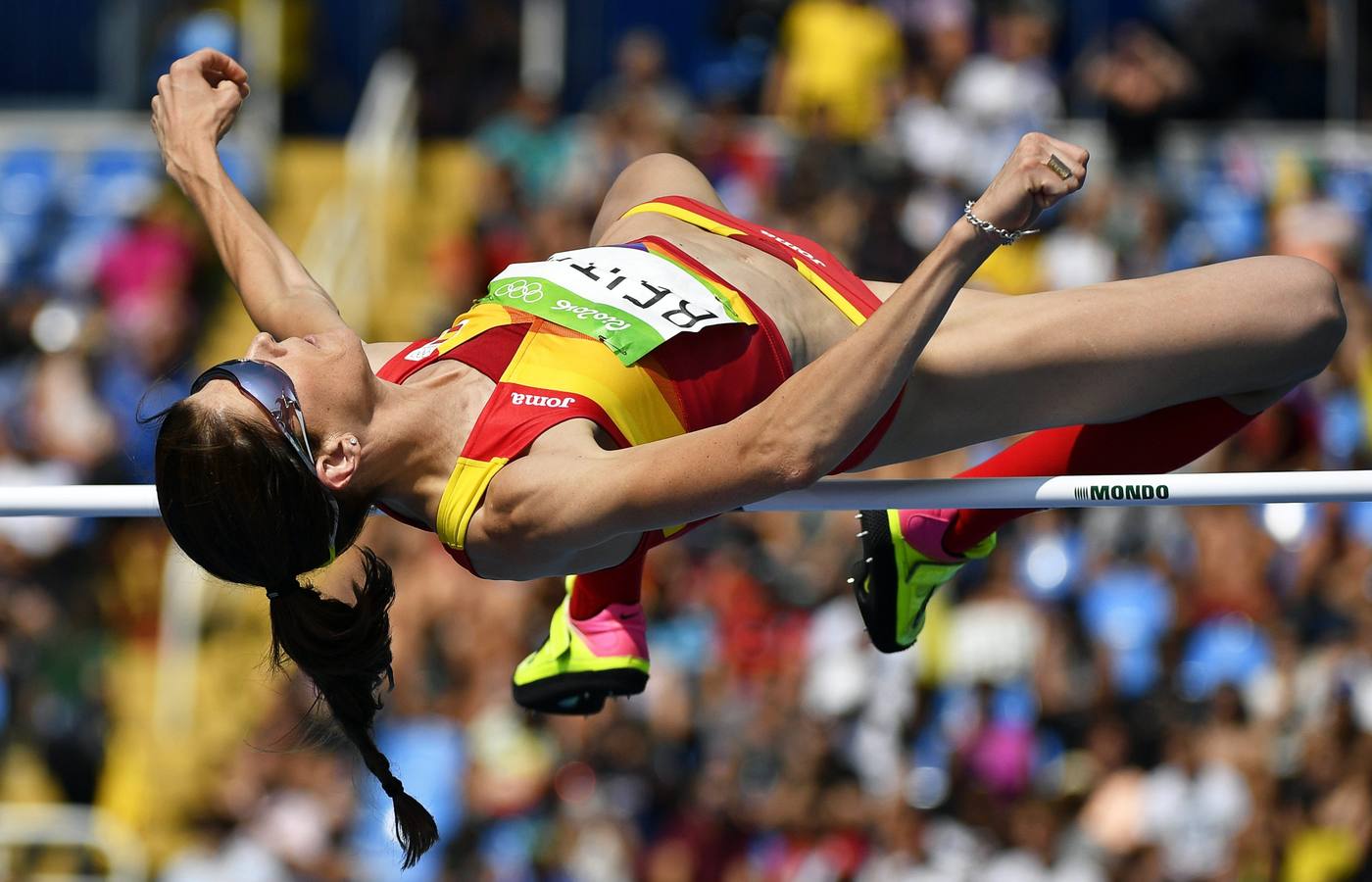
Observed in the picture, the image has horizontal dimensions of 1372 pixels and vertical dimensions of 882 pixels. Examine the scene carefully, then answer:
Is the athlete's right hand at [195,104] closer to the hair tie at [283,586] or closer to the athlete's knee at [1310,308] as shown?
the hair tie at [283,586]

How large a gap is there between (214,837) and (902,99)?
5.52 metres

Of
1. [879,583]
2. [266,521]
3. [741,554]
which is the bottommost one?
[741,554]

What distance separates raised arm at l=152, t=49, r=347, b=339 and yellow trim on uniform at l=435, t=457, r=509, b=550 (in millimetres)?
594

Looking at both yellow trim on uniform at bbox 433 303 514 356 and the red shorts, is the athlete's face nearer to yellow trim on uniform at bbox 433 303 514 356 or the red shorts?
yellow trim on uniform at bbox 433 303 514 356

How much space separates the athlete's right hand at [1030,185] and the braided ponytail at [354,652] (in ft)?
5.24

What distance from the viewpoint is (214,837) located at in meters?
8.81

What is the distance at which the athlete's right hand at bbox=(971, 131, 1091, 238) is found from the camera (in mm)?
3367

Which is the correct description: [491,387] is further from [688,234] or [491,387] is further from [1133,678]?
[1133,678]


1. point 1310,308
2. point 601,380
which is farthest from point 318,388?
point 1310,308

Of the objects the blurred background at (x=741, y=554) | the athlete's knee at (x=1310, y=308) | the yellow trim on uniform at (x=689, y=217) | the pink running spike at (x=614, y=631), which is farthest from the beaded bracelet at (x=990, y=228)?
the blurred background at (x=741, y=554)

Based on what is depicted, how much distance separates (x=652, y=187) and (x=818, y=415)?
4.59 feet

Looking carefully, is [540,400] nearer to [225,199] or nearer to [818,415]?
[818,415]

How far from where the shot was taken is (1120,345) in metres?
4.02

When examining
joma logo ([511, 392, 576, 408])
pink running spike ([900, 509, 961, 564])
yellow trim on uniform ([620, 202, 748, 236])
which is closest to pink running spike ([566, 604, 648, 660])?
pink running spike ([900, 509, 961, 564])
